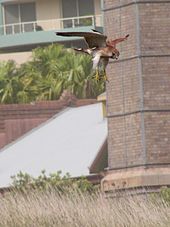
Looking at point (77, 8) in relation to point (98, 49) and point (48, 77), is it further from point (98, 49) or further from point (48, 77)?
point (98, 49)

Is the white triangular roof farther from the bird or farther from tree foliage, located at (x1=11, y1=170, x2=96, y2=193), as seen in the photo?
Answer: the bird

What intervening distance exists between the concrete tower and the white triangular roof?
330cm

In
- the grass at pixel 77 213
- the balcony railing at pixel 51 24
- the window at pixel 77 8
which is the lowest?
the grass at pixel 77 213

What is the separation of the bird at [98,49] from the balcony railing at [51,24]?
58310mm

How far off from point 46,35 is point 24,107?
24.1m

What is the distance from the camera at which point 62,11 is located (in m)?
77.6

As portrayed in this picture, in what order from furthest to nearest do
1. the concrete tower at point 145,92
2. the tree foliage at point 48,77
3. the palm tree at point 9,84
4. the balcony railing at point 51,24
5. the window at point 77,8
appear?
the window at point 77,8 → the balcony railing at point 51,24 → the palm tree at point 9,84 → the tree foliage at point 48,77 → the concrete tower at point 145,92

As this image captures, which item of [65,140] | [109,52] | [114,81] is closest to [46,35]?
[65,140]

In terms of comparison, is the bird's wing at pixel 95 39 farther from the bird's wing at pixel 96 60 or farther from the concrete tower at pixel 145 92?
the concrete tower at pixel 145 92

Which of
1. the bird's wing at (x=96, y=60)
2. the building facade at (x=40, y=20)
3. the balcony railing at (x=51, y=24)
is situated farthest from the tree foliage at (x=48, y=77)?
the bird's wing at (x=96, y=60)

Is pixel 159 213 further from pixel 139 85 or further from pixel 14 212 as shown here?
pixel 139 85

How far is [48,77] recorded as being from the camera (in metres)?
62.4

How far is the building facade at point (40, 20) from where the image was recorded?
7606 cm

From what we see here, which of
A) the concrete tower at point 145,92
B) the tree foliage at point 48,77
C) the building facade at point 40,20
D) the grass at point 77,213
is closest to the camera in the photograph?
the grass at point 77,213
